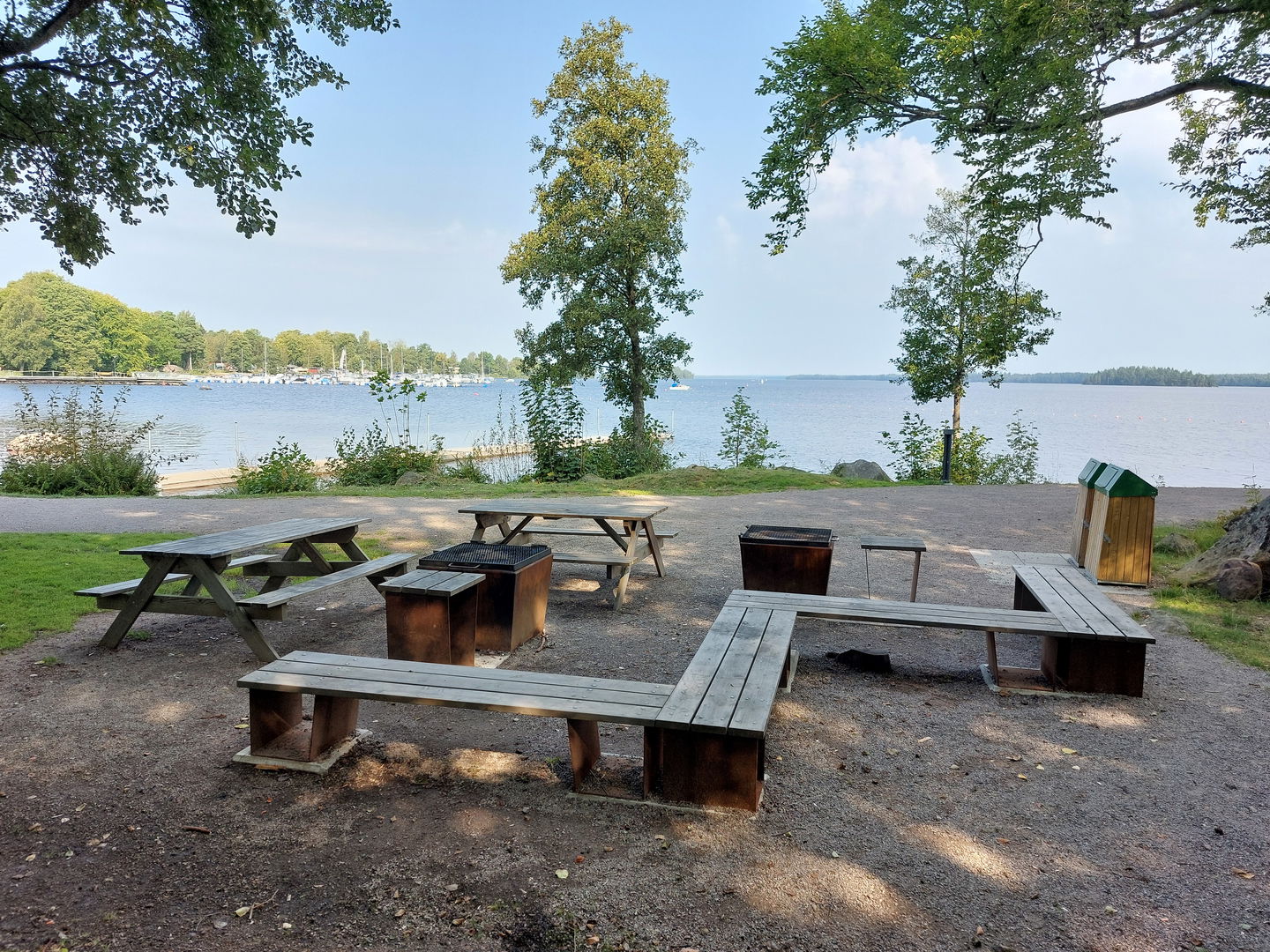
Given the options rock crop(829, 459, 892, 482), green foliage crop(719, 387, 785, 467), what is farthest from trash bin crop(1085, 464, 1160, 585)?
green foliage crop(719, 387, 785, 467)

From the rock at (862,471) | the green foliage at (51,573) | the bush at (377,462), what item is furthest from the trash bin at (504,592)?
the rock at (862,471)

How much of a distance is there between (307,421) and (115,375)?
52045mm

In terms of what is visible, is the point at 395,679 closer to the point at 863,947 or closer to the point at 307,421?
the point at 863,947

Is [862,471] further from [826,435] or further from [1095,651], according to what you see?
[826,435]

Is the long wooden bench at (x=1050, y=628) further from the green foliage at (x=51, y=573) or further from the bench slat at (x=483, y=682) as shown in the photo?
the green foliage at (x=51, y=573)

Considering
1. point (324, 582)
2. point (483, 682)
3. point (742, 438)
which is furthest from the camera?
point (742, 438)

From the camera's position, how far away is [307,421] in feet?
144

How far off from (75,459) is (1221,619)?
50.2 feet

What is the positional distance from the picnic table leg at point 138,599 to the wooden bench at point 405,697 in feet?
5.06

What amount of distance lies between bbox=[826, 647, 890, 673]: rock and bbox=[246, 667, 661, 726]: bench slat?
2.24m

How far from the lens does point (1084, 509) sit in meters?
7.86

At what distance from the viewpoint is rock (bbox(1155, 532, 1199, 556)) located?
8.15 metres

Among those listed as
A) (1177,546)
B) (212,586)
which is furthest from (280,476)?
(1177,546)

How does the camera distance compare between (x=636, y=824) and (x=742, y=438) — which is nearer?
(x=636, y=824)
